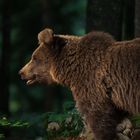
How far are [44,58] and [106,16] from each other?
3048 millimetres

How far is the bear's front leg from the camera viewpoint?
10.4m

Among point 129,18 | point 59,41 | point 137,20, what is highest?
point 129,18

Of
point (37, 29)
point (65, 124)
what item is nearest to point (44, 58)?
point (65, 124)

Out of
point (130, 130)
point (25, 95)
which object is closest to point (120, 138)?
point (130, 130)

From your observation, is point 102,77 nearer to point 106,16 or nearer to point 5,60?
point 106,16

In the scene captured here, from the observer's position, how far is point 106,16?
14.0 metres

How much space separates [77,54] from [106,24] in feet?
10.7

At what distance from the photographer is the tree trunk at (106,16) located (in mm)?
13989

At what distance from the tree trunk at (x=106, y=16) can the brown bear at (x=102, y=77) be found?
3.04 m

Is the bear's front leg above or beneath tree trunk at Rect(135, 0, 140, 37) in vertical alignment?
beneath

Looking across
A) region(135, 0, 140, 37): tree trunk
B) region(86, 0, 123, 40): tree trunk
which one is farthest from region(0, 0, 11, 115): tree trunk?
region(135, 0, 140, 37): tree trunk

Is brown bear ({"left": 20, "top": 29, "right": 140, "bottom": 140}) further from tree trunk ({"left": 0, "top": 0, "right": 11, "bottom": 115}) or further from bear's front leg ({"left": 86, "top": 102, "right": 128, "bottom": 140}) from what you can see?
tree trunk ({"left": 0, "top": 0, "right": 11, "bottom": 115})

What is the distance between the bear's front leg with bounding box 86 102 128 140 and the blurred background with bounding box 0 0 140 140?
5.74 feet

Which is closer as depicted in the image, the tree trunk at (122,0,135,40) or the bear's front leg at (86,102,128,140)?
the bear's front leg at (86,102,128,140)
